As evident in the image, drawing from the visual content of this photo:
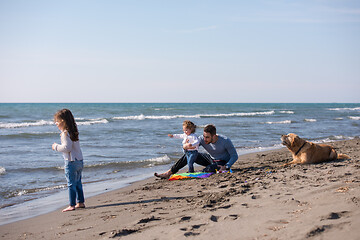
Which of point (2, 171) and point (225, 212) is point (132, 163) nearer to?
point (2, 171)

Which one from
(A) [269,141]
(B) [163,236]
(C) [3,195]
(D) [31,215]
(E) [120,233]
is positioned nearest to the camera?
(B) [163,236]

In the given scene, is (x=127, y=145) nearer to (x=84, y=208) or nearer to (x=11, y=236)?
(x=84, y=208)

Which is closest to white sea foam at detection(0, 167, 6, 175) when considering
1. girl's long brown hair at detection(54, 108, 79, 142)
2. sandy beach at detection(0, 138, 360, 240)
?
sandy beach at detection(0, 138, 360, 240)

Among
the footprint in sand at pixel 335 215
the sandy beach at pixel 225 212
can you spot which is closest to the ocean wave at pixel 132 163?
the sandy beach at pixel 225 212

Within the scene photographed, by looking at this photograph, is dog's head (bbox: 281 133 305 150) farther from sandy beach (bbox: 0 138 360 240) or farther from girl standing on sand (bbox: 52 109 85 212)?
girl standing on sand (bbox: 52 109 85 212)

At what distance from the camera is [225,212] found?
12.5 ft

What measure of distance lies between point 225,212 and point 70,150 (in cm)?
248

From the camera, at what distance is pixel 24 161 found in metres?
9.46

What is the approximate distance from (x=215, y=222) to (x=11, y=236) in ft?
8.12

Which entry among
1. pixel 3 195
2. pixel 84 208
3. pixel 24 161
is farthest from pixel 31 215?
pixel 24 161

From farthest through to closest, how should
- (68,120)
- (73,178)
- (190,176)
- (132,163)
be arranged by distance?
(132,163)
(190,176)
(73,178)
(68,120)

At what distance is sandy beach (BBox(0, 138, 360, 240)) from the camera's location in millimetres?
3120

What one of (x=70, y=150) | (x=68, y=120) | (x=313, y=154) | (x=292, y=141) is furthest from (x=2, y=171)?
(x=313, y=154)

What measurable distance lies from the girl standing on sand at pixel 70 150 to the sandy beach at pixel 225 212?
0.26 meters
